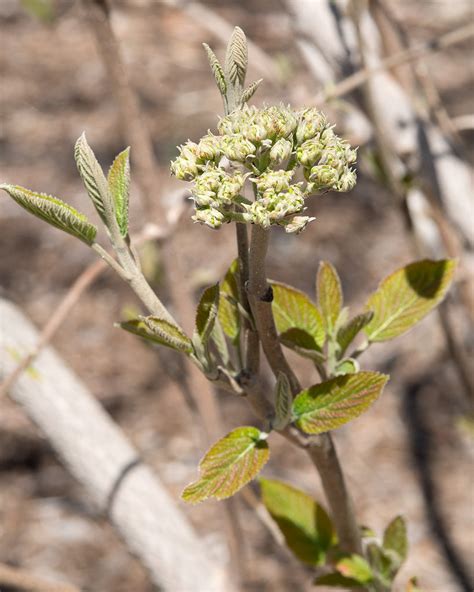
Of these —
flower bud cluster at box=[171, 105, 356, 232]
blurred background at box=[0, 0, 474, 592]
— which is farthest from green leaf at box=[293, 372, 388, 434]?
blurred background at box=[0, 0, 474, 592]

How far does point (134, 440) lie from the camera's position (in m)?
1.91

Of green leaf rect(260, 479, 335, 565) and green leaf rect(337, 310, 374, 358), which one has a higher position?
green leaf rect(337, 310, 374, 358)

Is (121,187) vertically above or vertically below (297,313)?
above

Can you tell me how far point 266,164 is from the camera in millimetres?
417

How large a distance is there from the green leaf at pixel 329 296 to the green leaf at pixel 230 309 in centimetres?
7

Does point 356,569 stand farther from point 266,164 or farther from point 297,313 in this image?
point 266,164

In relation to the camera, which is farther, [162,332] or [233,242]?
[233,242]

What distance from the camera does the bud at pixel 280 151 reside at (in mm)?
403

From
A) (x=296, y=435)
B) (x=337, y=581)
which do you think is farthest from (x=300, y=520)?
(x=296, y=435)

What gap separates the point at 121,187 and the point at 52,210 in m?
0.05

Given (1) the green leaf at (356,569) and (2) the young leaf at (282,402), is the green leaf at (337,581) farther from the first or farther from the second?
(2) the young leaf at (282,402)

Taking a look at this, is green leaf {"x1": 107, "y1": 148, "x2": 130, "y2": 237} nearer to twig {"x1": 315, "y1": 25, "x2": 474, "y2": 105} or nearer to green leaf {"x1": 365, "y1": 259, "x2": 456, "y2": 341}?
green leaf {"x1": 365, "y1": 259, "x2": 456, "y2": 341}

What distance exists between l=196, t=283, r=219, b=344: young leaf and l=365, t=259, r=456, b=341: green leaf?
162 millimetres

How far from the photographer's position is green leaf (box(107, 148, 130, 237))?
0.47 metres
